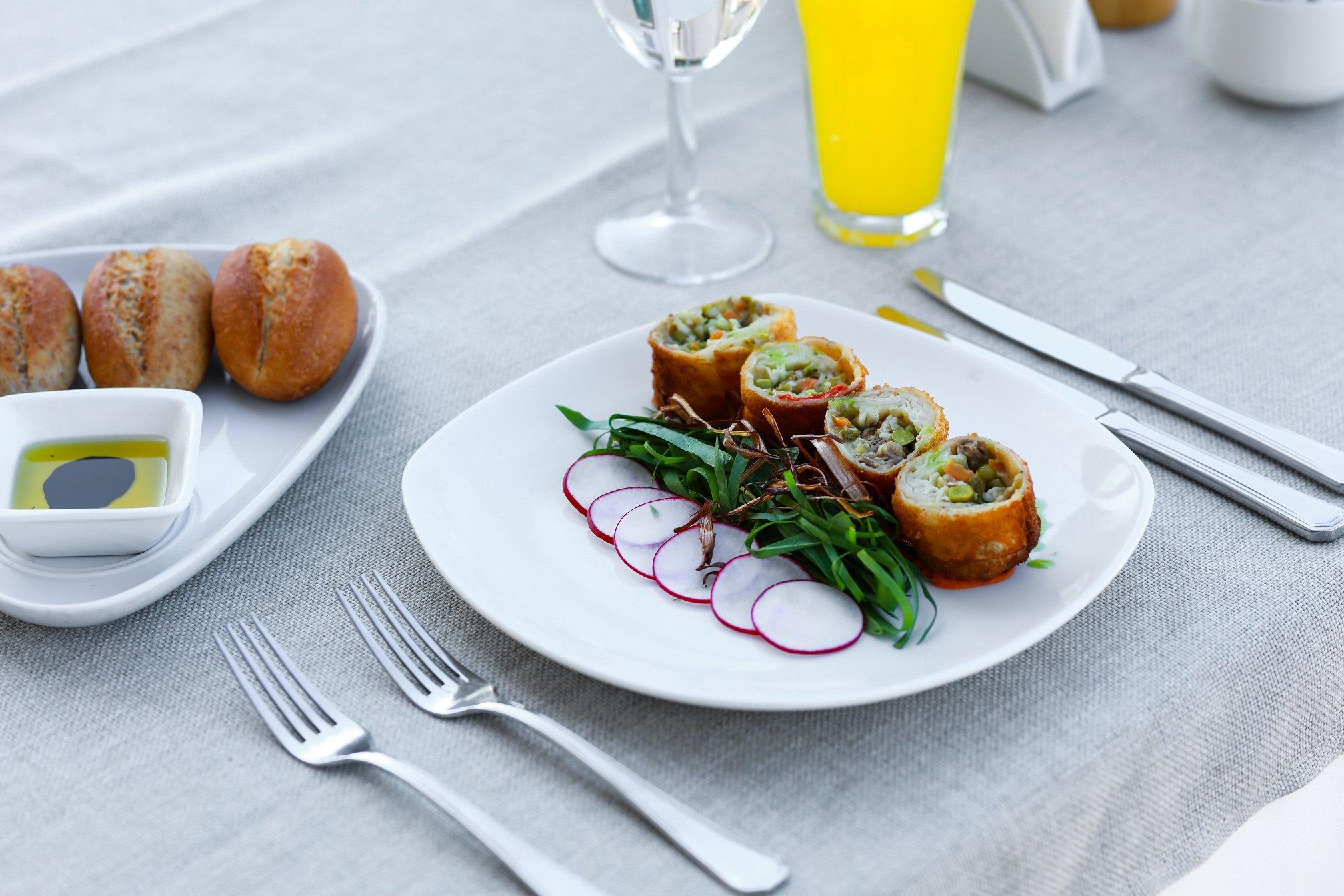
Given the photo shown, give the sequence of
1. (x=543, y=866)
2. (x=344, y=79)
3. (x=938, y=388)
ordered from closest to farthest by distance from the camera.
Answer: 1. (x=543, y=866)
2. (x=938, y=388)
3. (x=344, y=79)

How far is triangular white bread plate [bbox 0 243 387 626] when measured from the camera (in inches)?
39.9

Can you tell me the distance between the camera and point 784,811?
2.80 feet

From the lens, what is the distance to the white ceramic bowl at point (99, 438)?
101cm

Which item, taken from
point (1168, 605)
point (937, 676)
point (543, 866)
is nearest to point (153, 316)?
point (543, 866)

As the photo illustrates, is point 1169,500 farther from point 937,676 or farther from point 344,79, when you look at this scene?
point 344,79

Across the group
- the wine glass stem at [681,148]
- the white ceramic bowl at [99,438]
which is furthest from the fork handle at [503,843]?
A: the wine glass stem at [681,148]

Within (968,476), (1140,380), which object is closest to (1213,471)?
(1140,380)

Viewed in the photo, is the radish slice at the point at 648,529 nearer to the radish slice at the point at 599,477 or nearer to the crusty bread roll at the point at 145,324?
the radish slice at the point at 599,477

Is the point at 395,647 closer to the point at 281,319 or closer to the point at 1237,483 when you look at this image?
the point at 281,319

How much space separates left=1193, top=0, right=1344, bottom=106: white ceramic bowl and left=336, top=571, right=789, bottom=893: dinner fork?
4.45 ft

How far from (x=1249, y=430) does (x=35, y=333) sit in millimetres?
1201

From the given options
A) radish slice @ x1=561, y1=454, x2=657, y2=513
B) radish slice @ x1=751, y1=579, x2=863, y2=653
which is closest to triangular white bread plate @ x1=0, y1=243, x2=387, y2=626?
radish slice @ x1=561, y1=454, x2=657, y2=513

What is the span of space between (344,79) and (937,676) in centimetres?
153

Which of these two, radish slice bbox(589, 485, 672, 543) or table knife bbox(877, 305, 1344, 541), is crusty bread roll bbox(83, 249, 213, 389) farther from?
table knife bbox(877, 305, 1344, 541)
